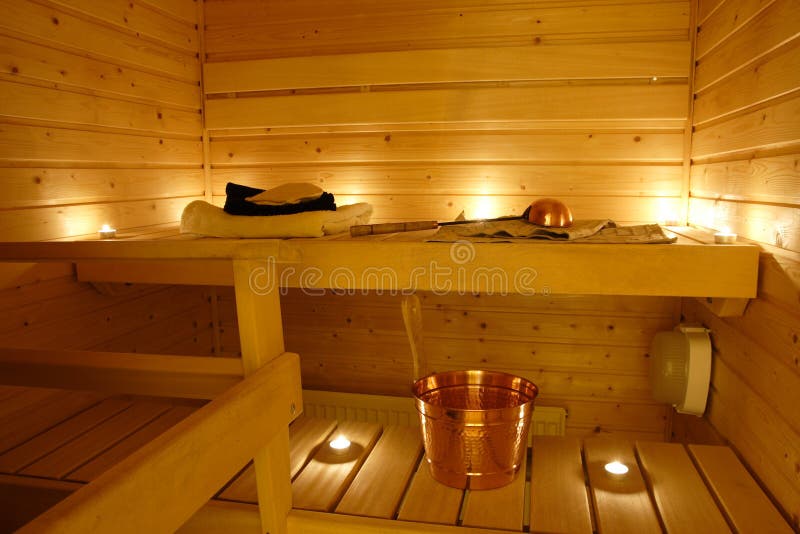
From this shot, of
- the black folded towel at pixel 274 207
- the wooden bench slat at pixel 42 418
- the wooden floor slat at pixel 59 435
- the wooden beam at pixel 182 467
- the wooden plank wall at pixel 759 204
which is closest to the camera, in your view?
the wooden beam at pixel 182 467

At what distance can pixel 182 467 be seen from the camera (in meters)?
0.92

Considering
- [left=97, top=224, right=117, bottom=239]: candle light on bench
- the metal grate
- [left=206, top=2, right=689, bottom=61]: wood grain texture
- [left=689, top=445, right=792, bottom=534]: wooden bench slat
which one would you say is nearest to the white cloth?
[left=97, top=224, right=117, bottom=239]: candle light on bench

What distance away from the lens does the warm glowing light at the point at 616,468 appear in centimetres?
189

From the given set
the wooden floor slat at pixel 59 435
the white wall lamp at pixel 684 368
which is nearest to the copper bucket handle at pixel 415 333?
the white wall lamp at pixel 684 368

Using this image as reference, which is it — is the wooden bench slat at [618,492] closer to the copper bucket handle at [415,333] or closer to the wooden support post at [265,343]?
the copper bucket handle at [415,333]

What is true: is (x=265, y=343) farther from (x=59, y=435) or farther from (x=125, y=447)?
(x=59, y=435)

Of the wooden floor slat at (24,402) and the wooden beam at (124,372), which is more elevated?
the wooden beam at (124,372)

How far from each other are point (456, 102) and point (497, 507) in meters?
1.79

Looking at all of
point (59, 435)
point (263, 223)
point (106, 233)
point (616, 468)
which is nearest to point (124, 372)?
point (263, 223)

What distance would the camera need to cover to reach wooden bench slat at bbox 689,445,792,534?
155 cm

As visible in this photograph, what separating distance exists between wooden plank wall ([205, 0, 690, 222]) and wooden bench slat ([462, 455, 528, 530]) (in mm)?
1392

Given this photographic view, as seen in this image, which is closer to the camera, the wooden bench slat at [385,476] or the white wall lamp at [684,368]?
the wooden bench slat at [385,476]

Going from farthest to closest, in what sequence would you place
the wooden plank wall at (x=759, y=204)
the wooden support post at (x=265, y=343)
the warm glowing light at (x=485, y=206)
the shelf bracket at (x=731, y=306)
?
the warm glowing light at (x=485, y=206), the shelf bracket at (x=731, y=306), the wooden plank wall at (x=759, y=204), the wooden support post at (x=265, y=343)

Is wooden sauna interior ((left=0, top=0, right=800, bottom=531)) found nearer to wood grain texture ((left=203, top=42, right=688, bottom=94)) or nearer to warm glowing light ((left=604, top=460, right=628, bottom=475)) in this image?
wood grain texture ((left=203, top=42, right=688, bottom=94))
